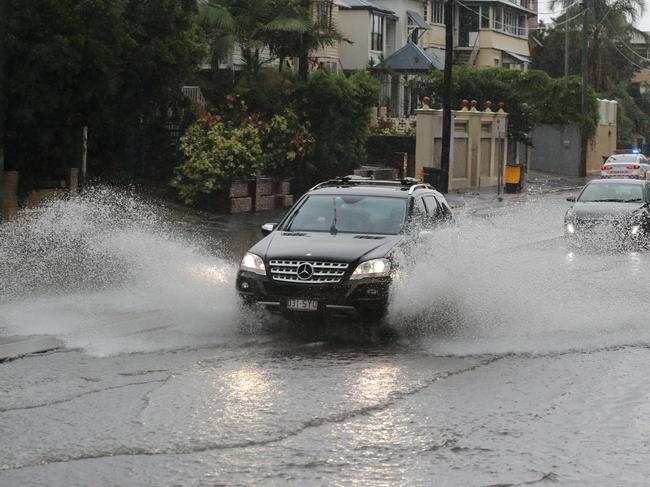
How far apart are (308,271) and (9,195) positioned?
12.4m

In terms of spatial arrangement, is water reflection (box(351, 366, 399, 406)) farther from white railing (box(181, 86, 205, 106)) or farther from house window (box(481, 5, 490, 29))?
house window (box(481, 5, 490, 29))

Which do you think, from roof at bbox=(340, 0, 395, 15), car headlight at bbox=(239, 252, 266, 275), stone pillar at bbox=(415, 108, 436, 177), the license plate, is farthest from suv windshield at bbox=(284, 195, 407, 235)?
roof at bbox=(340, 0, 395, 15)

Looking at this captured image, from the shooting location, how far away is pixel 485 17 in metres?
83.1

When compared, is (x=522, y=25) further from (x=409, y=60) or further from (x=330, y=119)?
(x=330, y=119)

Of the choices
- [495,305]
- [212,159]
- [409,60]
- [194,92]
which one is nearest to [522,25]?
[409,60]

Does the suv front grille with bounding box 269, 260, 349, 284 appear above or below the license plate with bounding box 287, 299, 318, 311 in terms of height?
above

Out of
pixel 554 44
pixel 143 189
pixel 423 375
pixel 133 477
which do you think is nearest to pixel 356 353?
pixel 423 375

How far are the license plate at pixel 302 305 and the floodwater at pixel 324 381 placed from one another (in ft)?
1.17

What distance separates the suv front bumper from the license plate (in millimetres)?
31

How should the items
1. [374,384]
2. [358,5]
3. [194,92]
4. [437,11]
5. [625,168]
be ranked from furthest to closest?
[437,11]
[358,5]
[625,168]
[194,92]
[374,384]

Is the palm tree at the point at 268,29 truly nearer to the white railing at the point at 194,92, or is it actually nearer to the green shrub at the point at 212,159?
the white railing at the point at 194,92

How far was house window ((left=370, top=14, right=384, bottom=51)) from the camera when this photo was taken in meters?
69.4

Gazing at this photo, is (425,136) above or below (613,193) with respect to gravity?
above

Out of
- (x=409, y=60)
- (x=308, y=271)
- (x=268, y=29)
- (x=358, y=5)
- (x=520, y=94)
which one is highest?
(x=358, y=5)
